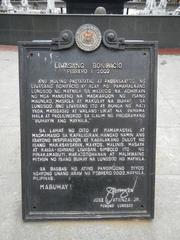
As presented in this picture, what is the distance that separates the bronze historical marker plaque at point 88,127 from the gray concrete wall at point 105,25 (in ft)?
35.0

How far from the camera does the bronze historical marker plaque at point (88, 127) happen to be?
13.1ft

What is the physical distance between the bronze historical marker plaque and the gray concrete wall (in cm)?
1067

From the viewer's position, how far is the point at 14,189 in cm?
480

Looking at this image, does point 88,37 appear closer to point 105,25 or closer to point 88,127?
point 88,127

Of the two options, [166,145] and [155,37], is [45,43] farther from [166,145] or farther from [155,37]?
[155,37]

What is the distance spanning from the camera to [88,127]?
410cm

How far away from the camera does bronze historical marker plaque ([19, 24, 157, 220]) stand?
4.00 metres

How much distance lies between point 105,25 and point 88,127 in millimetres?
10981
